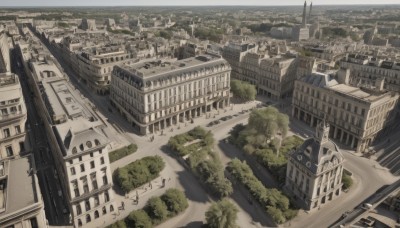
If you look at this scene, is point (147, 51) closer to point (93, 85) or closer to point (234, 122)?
point (93, 85)

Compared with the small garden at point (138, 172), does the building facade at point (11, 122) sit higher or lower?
higher

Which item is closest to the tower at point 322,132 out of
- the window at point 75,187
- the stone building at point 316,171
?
the stone building at point 316,171

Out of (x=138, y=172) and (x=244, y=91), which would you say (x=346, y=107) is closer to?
(x=244, y=91)

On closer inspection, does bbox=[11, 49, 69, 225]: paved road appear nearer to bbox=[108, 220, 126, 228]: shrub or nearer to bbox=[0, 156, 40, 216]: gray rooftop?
bbox=[108, 220, 126, 228]: shrub

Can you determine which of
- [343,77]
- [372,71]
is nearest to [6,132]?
[343,77]

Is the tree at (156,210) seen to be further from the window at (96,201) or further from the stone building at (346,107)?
the stone building at (346,107)

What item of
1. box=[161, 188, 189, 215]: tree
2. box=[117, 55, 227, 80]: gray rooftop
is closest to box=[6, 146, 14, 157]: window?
box=[161, 188, 189, 215]: tree

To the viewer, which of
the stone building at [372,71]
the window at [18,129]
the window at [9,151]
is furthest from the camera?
the stone building at [372,71]
